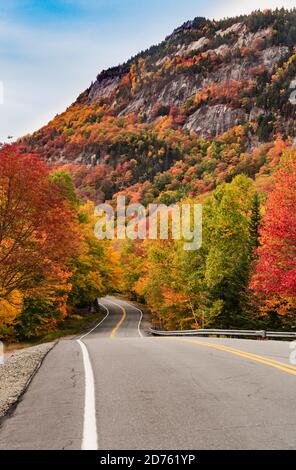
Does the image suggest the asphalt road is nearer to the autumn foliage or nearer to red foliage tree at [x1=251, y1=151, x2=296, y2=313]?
the autumn foliage

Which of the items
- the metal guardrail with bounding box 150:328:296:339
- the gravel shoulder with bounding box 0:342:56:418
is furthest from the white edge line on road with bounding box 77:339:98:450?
the metal guardrail with bounding box 150:328:296:339

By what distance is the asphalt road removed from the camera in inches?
221

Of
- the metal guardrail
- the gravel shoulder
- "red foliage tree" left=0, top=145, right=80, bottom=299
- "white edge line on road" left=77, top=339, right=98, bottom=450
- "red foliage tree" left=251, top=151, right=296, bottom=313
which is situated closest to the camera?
"white edge line on road" left=77, top=339, right=98, bottom=450

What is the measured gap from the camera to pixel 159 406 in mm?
7254

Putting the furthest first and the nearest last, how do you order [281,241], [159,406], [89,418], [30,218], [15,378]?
[281,241] < [30,218] < [15,378] < [159,406] < [89,418]

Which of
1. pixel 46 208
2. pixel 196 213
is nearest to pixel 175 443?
pixel 46 208

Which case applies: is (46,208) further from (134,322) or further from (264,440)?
(134,322)

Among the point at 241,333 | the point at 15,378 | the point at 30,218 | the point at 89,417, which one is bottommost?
the point at 241,333

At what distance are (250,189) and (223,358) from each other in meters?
28.9

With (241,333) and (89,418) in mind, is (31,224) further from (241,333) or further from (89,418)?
(89,418)

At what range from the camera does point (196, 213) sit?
1585 inches

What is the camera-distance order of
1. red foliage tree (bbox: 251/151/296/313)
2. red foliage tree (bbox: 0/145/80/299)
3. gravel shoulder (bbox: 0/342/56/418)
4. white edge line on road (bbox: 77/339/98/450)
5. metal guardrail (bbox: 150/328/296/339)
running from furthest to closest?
red foliage tree (bbox: 251/151/296/313), metal guardrail (bbox: 150/328/296/339), red foliage tree (bbox: 0/145/80/299), gravel shoulder (bbox: 0/342/56/418), white edge line on road (bbox: 77/339/98/450)

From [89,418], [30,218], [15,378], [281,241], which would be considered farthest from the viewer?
[281,241]

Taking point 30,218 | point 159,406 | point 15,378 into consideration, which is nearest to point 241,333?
point 30,218
